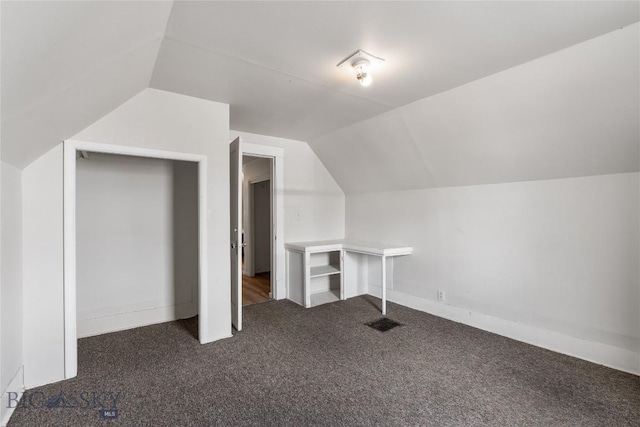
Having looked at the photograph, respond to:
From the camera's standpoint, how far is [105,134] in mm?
2582

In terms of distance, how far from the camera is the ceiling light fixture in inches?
87.3

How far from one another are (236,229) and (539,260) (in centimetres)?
307

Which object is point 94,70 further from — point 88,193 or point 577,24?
point 577,24

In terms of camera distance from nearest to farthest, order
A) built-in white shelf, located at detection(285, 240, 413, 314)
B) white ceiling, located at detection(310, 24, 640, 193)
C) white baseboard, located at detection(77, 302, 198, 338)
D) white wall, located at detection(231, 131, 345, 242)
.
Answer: white ceiling, located at detection(310, 24, 640, 193)
white baseboard, located at detection(77, 302, 198, 338)
built-in white shelf, located at detection(285, 240, 413, 314)
white wall, located at detection(231, 131, 345, 242)

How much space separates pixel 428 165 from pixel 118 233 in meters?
3.62

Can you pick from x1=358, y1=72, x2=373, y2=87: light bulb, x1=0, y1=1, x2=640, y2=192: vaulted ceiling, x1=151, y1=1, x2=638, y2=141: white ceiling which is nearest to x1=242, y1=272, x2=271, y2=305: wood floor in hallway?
x1=0, y1=1, x2=640, y2=192: vaulted ceiling

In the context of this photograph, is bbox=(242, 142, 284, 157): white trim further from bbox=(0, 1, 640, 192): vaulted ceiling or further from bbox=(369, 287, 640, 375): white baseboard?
bbox=(369, 287, 640, 375): white baseboard

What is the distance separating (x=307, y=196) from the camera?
486cm

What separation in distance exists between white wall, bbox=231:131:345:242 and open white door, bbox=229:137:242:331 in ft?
3.49

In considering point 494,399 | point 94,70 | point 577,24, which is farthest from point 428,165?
point 94,70

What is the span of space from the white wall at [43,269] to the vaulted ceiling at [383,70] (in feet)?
0.73

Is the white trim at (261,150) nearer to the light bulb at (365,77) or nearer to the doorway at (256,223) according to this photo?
the doorway at (256,223)

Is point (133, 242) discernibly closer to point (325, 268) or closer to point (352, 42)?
point (325, 268)

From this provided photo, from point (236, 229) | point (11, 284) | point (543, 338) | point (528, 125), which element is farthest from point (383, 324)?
point (11, 284)
